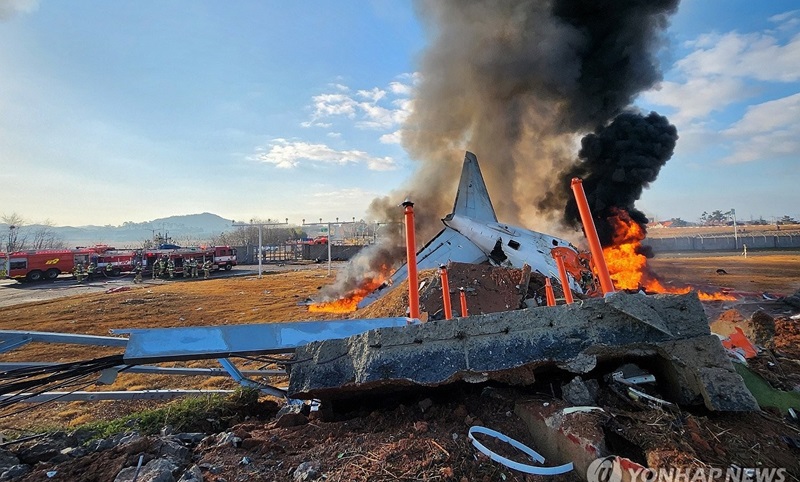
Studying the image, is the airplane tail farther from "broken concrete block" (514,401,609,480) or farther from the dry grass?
"broken concrete block" (514,401,609,480)

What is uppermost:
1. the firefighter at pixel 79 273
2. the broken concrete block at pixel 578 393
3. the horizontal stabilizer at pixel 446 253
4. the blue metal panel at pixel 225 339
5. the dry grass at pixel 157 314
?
the horizontal stabilizer at pixel 446 253

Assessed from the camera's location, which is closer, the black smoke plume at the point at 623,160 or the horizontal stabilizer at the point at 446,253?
the horizontal stabilizer at the point at 446,253

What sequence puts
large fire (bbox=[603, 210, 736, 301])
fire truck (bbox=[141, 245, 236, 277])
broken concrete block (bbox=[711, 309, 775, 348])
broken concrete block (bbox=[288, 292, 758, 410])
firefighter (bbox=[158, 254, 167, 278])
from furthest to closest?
1. fire truck (bbox=[141, 245, 236, 277])
2. firefighter (bbox=[158, 254, 167, 278])
3. large fire (bbox=[603, 210, 736, 301])
4. broken concrete block (bbox=[711, 309, 775, 348])
5. broken concrete block (bbox=[288, 292, 758, 410])

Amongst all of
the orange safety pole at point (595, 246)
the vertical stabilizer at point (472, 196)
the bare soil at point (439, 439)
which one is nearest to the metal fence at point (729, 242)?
the vertical stabilizer at point (472, 196)

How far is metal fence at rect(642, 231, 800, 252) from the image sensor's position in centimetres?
3625

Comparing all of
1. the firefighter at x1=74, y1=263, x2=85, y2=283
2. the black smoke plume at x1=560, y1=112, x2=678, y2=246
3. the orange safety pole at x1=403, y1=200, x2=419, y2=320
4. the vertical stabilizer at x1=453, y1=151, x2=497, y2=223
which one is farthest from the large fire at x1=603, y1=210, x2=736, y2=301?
the firefighter at x1=74, y1=263, x2=85, y2=283

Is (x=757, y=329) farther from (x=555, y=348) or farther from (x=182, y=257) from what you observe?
(x=182, y=257)

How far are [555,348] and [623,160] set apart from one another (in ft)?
49.9

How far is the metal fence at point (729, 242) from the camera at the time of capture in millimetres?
36250

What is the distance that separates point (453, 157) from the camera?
18.1 metres

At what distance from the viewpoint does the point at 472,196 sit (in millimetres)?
14945

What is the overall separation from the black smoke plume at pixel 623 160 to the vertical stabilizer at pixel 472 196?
4768 millimetres

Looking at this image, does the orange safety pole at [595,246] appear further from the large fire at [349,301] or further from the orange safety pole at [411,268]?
the large fire at [349,301]

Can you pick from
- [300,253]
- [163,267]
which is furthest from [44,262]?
[300,253]
